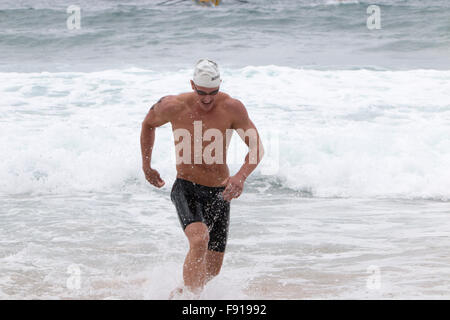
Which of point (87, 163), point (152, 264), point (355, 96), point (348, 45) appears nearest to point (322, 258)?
point (152, 264)

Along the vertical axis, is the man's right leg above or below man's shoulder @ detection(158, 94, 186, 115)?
below

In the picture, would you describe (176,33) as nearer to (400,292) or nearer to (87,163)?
(87,163)

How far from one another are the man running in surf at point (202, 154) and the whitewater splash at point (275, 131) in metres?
4.61

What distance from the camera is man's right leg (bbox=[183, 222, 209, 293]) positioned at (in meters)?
3.97

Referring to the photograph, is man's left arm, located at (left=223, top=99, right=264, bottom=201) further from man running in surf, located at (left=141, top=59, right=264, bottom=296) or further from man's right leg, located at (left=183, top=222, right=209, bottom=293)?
man's right leg, located at (left=183, top=222, right=209, bottom=293)

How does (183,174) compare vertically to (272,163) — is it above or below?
above

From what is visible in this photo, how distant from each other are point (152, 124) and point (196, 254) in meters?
0.91

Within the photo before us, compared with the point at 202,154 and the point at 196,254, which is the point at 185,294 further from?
the point at 202,154

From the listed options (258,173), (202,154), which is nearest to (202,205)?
(202,154)

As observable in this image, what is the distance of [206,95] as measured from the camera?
13.2 ft

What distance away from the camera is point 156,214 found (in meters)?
7.56

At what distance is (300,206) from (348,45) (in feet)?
50.3

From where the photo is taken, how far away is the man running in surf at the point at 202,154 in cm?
400

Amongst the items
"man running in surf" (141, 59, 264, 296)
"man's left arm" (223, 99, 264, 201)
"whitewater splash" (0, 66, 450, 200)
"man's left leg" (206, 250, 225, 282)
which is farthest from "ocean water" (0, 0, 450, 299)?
"man's left arm" (223, 99, 264, 201)
